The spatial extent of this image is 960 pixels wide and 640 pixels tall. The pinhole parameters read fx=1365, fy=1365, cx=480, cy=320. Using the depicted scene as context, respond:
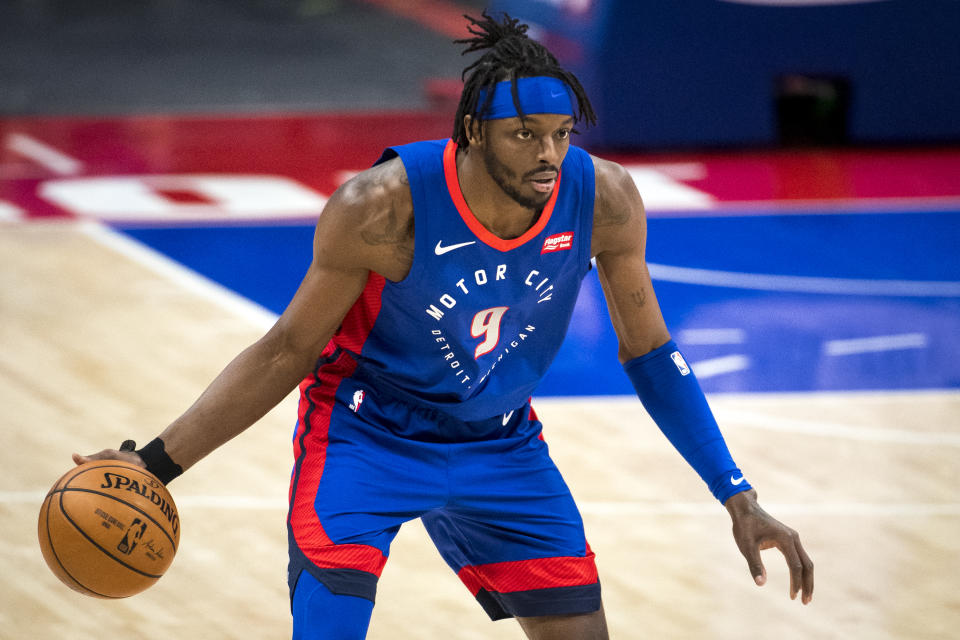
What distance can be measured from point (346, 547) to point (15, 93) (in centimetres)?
1116

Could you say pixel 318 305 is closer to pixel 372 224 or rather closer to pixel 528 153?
pixel 372 224

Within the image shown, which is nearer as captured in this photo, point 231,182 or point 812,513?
point 812,513

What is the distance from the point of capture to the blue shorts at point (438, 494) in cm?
331

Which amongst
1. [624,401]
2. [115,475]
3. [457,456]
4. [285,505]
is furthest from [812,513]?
[115,475]

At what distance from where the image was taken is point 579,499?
5633 mm

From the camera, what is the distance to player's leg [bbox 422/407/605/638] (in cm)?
344

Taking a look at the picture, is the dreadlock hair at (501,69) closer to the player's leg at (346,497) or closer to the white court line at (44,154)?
the player's leg at (346,497)

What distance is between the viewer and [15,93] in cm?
1323

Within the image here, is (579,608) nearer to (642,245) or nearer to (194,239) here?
(642,245)

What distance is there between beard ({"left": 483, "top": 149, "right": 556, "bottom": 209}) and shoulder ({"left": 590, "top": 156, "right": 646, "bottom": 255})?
0.83 ft

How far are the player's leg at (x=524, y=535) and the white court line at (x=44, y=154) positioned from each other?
8038mm

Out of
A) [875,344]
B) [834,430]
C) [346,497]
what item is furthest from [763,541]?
[875,344]

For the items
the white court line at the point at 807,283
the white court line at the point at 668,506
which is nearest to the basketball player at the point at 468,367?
the white court line at the point at 668,506

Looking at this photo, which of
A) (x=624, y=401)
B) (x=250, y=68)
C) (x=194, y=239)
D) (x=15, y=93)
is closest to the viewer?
(x=624, y=401)
